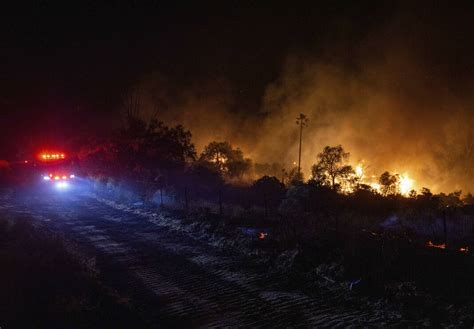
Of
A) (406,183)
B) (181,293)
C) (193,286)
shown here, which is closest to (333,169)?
(193,286)

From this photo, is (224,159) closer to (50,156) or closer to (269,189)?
(50,156)

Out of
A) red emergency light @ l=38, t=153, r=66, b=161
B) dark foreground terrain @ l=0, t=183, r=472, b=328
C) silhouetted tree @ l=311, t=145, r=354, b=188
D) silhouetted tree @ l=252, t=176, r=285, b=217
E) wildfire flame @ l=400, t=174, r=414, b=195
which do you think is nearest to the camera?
dark foreground terrain @ l=0, t=183, r=472, b=328

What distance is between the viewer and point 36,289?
27.1 feet

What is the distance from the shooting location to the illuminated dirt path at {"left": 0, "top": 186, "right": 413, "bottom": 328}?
7.63 metres

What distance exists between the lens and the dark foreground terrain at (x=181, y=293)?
24.6 feet

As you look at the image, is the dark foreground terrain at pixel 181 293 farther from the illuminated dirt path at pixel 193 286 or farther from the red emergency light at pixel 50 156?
the red emergency light at pixel 50 156

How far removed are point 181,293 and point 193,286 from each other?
1.63 feet

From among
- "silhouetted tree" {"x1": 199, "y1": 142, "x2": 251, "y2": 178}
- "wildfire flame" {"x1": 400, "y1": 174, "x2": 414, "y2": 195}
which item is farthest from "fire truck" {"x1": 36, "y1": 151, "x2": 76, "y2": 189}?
"wildfire flame" {"x1": 400, "y1": 174, "x2": 414, "y2": 195}

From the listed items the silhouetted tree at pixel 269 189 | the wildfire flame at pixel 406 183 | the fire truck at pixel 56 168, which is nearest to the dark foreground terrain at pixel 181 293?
the silhouetted tree at pixel 269 189

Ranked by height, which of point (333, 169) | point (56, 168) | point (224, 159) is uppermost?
point (224, 159)

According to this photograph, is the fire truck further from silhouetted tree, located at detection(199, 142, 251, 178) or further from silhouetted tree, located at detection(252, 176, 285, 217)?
silhouetted tree, located at detection(199, 142, 251, 178)

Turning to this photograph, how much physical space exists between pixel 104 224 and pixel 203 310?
37.8 ft

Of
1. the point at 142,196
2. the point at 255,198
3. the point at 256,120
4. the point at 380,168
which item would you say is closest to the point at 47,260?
the point at 142,196

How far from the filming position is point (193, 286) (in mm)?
9672
